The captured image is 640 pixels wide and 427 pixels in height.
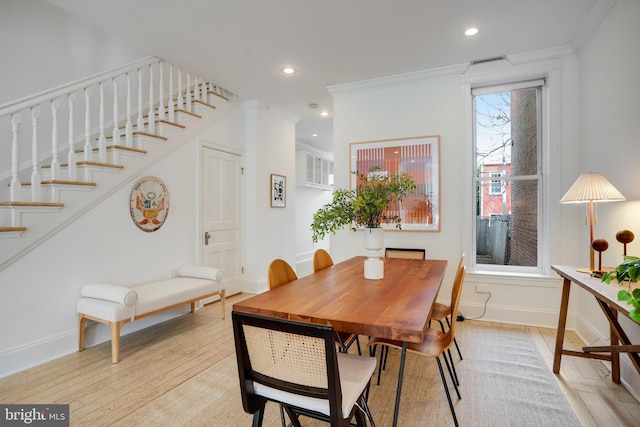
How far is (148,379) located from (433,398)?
1989 mm

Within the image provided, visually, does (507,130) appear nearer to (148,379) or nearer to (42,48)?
(148,379)

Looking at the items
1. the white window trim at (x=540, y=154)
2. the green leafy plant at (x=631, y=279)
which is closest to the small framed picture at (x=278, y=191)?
the white window trim at (x=540, y=154)

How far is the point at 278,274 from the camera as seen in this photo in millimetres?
1995

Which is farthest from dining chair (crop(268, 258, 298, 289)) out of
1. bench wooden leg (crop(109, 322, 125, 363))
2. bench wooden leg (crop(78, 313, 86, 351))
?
bench wooden leg (crop(78, 313, 86, 351))

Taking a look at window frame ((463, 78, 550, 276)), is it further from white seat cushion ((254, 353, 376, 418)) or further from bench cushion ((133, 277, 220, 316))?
bench cushion ((133, 277, 220, 316))

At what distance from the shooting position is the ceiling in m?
2.51

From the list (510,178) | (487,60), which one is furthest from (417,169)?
(487,60)

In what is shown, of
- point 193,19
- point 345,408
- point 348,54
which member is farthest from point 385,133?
point 345,408

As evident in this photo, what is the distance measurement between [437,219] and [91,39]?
4.45m

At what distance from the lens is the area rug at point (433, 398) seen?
5.81ft

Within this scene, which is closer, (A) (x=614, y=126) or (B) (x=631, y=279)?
(B) (x=631, y=279)

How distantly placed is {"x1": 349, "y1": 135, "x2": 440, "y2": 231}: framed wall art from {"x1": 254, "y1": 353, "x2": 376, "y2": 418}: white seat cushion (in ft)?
8.27

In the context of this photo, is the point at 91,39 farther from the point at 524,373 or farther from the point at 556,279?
the point at 556,279

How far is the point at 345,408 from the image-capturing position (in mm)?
1117
